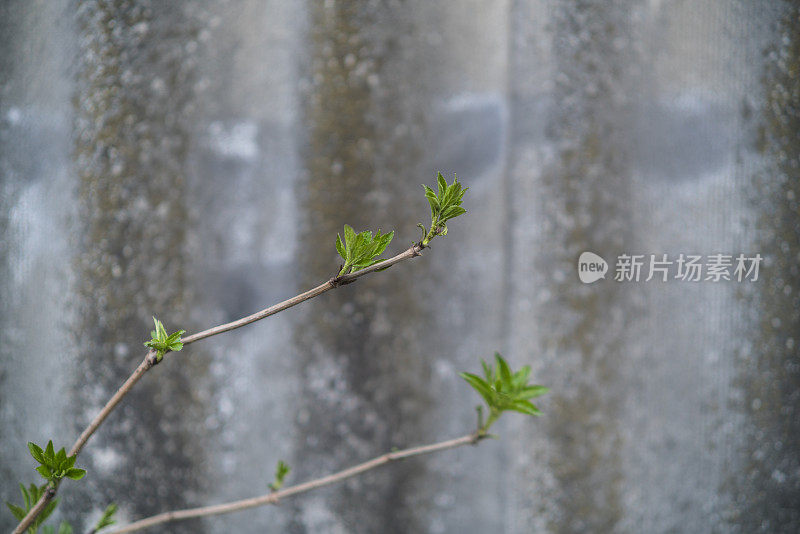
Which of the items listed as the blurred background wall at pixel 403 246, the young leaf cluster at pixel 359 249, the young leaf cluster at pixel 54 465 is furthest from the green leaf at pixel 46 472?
the blurred background wall at pixel 403 246

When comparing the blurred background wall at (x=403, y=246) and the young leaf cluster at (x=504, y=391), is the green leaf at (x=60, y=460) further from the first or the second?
the blurred background wall at (x=403, y=246)

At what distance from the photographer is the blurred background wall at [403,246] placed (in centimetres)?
63

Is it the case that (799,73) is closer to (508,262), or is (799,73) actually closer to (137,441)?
(508,262)

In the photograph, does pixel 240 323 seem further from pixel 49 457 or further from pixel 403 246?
pixel 403 246

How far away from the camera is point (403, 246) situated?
25.3 inches

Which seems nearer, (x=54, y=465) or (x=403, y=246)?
(x=54, y=465)

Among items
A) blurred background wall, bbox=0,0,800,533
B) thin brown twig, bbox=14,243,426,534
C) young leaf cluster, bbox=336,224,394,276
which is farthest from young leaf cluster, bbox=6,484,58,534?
blurred background wall, bbox=0,0,800,533

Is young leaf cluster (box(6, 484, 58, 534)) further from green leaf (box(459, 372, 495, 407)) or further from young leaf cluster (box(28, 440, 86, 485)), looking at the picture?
green leaf (box(459, 372, 495, 407))

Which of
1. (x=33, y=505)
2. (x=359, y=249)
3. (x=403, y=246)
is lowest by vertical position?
(x=33, y=505)

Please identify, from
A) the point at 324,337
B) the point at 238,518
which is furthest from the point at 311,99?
the point at 238,518

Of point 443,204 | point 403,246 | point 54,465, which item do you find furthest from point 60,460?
point 403,246

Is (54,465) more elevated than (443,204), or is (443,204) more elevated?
(443,204)

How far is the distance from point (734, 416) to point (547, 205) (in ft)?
1.21

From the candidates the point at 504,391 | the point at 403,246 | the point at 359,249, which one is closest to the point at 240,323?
the point at 359,249
